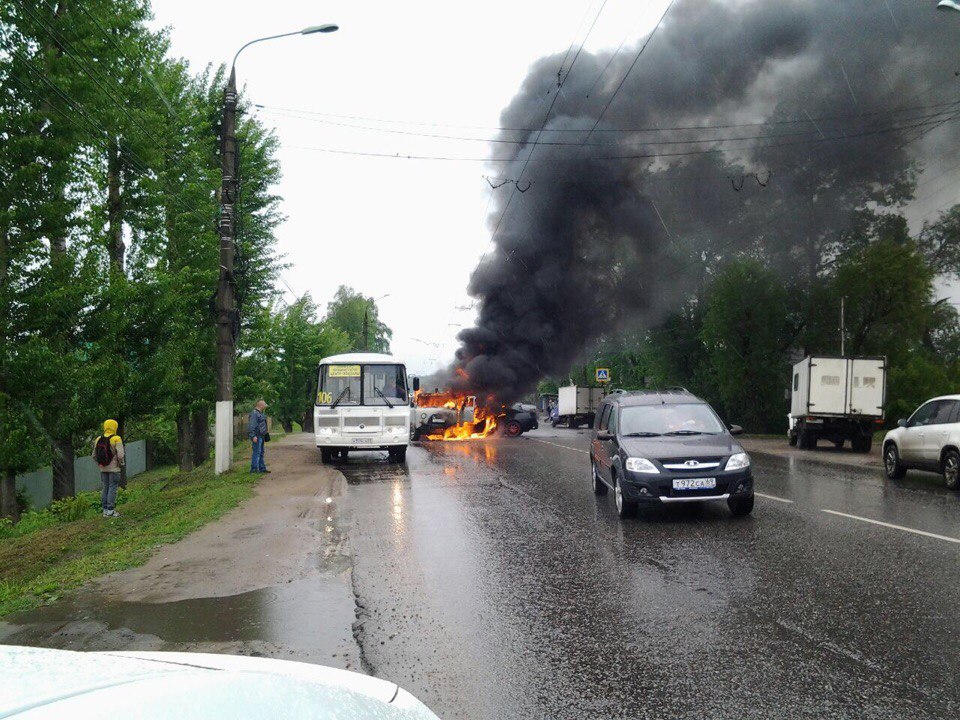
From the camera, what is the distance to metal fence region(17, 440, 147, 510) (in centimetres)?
2510

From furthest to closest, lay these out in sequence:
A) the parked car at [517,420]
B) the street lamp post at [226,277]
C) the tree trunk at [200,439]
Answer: the parked car at [517,420], the tree trunk at [200,439], the street lamp post at [226,277]

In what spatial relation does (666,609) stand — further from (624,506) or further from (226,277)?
(226,277)

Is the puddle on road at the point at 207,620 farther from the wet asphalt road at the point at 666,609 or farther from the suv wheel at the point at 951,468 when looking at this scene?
the suv wheel at the point at 951,468

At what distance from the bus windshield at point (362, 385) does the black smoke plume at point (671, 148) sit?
13.4 metres

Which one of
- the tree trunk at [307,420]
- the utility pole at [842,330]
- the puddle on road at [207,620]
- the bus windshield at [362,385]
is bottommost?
the tree trunk at [307,420]

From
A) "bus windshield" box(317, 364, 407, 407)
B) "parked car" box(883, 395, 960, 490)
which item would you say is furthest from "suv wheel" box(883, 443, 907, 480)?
"bus windshield" box(317, 364, 407, 407)

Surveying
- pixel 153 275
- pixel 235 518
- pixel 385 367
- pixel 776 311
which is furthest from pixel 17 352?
pixel 776 311

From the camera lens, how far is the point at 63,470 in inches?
741

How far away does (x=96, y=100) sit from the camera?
688 inches

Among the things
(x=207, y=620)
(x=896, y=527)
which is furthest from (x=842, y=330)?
(x=207, y=620)

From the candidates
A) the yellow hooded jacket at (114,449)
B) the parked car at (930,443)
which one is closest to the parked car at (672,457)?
the parked car at (930,443)

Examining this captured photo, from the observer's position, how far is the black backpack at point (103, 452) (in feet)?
42.7

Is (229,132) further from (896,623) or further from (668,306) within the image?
(668,306)

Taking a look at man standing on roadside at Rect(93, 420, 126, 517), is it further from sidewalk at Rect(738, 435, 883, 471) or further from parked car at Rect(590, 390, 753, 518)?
sidewalk at Rect(738, 435, 883, 471)
